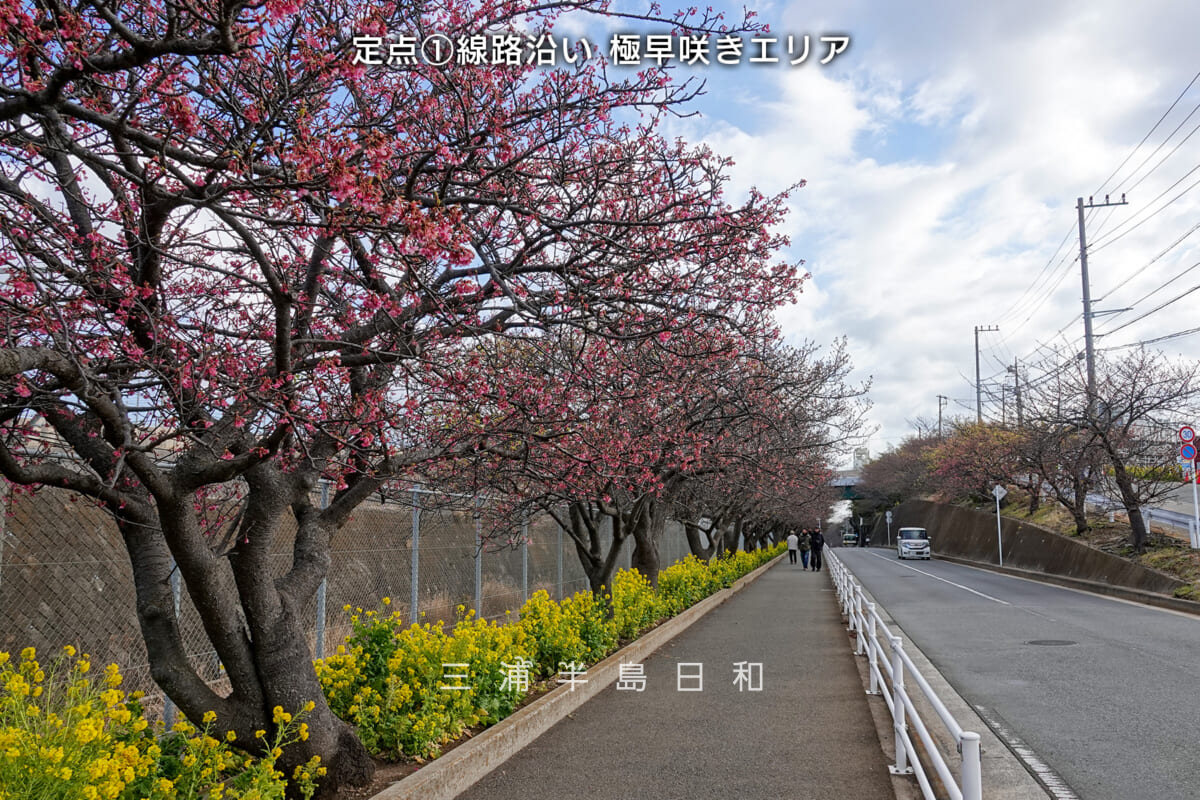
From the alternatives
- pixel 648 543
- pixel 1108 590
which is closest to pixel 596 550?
pixel 648 543

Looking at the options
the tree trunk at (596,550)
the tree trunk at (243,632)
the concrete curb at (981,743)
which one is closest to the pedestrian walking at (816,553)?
the tree trunk at (596,550)

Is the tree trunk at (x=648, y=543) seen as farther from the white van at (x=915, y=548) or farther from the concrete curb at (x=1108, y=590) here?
the white van at (x=915, y=548)

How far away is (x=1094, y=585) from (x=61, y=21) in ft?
83.4

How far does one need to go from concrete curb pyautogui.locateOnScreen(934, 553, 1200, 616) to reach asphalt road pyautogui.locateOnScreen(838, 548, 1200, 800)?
0.54 meters

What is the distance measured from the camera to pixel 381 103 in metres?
5.75

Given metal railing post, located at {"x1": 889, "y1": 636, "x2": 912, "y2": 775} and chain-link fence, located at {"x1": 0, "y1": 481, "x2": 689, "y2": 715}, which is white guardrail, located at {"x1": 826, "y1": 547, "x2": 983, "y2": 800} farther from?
chain-link fence, located at {"x1": 0, "y1": 481, "x2": 689, "y2": 715}

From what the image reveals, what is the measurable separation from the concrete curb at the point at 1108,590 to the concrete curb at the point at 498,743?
41.4ft

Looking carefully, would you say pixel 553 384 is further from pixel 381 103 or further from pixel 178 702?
pixel 178 702

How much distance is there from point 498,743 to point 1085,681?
6881mm

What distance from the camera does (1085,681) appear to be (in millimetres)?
9414

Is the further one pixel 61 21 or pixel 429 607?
pixel 429 607

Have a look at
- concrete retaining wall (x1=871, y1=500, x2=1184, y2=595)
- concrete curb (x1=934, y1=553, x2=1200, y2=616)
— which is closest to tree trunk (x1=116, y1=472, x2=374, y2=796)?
concrete curb (x1=934, y1=553, x2=1200, y2=616)

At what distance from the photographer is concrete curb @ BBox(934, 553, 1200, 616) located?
16.9m

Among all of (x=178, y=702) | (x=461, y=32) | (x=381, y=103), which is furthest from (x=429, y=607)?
(x=461, y=32)
